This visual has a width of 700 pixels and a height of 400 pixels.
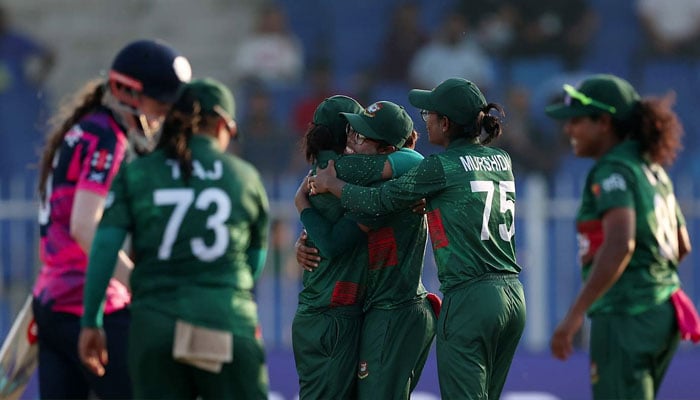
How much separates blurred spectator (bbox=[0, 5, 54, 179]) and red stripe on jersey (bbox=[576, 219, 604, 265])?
30.1ft

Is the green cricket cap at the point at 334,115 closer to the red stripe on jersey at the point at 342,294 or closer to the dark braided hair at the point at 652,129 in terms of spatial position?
the red stripe on jersey at the point at 342,294

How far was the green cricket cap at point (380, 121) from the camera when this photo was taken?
5.97 metres

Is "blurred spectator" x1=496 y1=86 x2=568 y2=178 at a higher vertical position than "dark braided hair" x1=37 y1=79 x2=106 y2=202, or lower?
higher

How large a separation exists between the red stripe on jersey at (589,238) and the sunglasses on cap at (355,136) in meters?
1.24

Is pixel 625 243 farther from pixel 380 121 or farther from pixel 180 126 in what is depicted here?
pixel 180 126

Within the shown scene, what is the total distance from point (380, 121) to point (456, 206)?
514 millimetres

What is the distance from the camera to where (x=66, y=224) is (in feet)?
19.2

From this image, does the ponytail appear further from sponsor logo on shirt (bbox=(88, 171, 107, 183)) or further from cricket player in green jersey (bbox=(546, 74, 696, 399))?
cricket player in green jersey (bbox=(546, 74, 696, 399))

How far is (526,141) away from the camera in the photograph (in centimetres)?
1370

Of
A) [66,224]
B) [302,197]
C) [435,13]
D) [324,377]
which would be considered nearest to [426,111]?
[302,197]

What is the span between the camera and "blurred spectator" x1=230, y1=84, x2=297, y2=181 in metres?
13.7

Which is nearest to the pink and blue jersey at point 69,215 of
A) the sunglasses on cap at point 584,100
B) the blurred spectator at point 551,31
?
the sunglasses on cap at point 584,100

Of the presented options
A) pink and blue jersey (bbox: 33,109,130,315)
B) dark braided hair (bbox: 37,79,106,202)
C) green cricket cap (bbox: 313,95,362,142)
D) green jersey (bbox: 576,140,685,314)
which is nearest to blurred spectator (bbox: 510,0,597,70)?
green jersey (bbox: 576,140,685,314)

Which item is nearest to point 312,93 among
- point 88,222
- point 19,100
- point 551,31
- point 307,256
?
point 551,31
